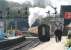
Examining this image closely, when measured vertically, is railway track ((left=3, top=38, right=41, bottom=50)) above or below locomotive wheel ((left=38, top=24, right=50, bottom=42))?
below

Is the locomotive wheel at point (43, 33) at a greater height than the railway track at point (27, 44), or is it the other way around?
the locomotive wheel at point (43, 33)

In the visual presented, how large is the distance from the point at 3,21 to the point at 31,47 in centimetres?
61

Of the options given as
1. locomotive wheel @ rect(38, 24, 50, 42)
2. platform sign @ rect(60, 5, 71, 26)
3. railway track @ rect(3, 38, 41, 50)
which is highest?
platform sign @ rect(60, 5, 71, 26)

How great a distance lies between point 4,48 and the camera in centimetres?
490

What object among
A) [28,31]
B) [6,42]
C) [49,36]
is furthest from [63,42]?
[6,42]

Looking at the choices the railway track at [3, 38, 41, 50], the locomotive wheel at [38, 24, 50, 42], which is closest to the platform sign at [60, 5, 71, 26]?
the locomotive wheel at [38, 24, 50, 42]

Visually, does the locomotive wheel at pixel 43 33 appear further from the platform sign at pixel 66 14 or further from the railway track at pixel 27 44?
the platform sign at pixel 66 14

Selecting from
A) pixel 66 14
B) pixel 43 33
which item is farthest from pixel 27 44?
pixel 66 14

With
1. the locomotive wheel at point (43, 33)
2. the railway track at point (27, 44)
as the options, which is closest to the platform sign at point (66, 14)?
the locomotive wheel at point (43, 33)

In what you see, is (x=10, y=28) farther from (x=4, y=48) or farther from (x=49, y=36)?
(x=49, y=36)

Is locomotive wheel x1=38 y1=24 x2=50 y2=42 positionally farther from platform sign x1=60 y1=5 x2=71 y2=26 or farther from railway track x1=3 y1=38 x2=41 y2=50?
platform sign x1=60 y1=5 x2=71 y2=26

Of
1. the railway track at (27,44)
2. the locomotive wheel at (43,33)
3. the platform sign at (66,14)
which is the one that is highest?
the platform sign at (66,14)

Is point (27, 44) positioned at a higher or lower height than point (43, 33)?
lower

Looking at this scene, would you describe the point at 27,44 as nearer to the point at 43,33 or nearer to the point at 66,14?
the point at 43,33
